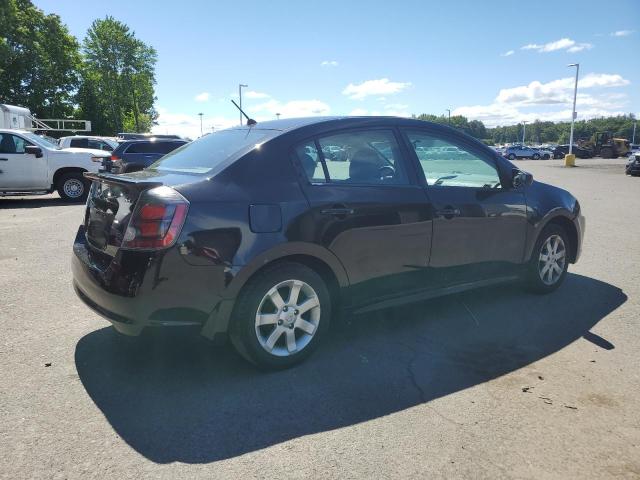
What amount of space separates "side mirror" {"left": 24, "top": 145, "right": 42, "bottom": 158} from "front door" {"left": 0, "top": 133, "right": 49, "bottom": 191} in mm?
97

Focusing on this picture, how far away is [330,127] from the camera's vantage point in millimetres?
3818

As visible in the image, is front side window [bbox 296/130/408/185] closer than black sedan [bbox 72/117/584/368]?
No

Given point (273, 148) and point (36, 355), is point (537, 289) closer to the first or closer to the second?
point (273, 148)

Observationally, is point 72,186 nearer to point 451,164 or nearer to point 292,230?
point 451,164

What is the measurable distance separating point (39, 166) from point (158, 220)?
11493 mm

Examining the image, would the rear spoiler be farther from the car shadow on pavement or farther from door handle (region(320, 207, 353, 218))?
door handle (region(320, 207, 353, 218))

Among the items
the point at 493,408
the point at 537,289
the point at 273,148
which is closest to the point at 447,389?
the point at 493,408

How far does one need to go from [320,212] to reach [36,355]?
2243 millimetres

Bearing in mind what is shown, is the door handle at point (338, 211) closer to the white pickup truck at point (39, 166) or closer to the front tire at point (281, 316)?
the front tire at point (281, 316)

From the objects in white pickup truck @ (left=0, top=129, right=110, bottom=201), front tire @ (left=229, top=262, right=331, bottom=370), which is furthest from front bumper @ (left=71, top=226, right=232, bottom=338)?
white pickup truck @ (left=0, top=129, right=110, bottom=201)

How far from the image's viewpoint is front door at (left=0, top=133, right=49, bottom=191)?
12414mm

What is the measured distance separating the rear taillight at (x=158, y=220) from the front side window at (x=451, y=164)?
1.98 metres

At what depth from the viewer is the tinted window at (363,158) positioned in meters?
3.72

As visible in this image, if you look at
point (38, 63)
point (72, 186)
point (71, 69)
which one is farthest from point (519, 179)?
point (71, 69)
